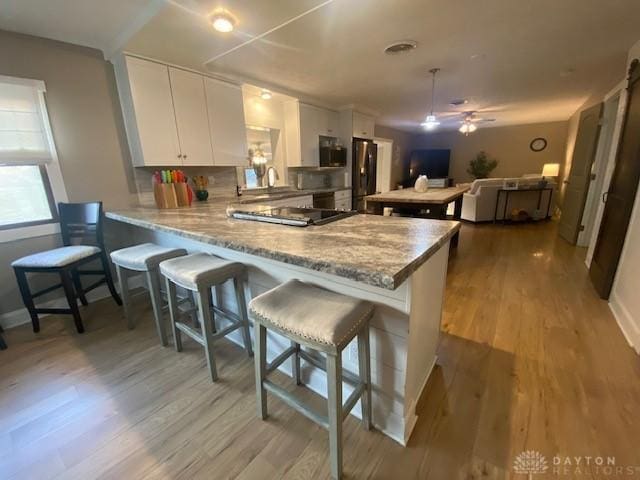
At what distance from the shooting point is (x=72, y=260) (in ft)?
6.52

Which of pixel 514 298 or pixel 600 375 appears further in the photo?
pixel 514 298

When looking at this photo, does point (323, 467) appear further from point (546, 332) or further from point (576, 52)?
point (576, 52)

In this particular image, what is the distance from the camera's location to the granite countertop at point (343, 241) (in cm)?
83

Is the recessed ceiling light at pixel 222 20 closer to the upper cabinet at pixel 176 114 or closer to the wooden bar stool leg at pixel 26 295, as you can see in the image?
the upper cabinet at pixel 176 114

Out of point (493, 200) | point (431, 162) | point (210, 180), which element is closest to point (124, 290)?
point (210, 180)

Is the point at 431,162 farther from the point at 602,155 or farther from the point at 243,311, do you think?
the point at 243,311

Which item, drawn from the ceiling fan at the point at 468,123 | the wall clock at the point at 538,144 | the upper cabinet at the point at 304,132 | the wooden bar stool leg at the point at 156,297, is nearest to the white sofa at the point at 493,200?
the ceiling fan at the point at 468,123

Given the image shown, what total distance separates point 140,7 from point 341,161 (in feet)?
11.0

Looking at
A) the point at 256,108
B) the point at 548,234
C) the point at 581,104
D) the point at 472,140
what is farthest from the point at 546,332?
the point at 472,140

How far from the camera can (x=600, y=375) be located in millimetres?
1552

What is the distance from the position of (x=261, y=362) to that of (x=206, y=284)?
20.0 inches

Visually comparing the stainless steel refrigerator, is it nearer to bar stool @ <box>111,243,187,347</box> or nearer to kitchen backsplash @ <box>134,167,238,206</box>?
kitchen backsplash @ <box>134,167,238,206</box>

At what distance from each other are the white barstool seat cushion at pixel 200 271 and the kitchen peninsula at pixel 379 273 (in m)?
0.12

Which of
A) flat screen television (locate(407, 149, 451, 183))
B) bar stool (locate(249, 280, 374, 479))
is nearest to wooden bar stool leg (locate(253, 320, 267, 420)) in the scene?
bar stool (locate(249, 280, 374, 479))
